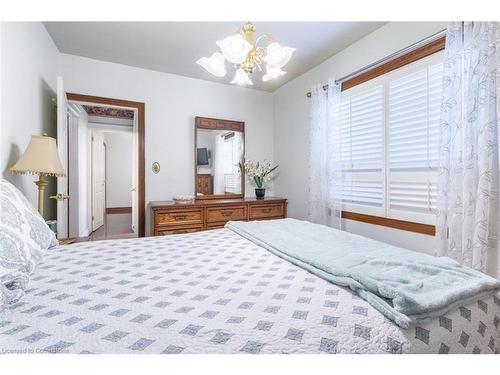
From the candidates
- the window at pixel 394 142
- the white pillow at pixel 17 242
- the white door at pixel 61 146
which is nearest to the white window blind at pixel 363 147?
the window at pixel 394 142

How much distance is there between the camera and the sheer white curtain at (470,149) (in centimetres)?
155

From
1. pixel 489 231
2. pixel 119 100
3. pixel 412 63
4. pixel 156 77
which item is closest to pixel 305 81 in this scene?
pixel 412 63

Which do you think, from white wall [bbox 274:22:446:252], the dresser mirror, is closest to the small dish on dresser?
the dresser mirror

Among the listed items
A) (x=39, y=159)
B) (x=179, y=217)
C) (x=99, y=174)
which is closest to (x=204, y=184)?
(x=179, y=217)

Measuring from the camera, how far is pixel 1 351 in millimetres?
650

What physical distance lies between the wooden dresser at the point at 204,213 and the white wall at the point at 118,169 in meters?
4.50

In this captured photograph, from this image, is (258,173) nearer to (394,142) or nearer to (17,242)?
(394,142)

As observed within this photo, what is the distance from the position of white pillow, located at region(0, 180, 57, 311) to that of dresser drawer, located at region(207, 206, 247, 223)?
1.85 metres

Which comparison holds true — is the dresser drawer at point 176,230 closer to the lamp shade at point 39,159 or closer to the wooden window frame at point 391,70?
the lamp shade at point 39,159

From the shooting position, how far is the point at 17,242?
1024 mm

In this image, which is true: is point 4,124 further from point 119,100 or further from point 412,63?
point 412,63

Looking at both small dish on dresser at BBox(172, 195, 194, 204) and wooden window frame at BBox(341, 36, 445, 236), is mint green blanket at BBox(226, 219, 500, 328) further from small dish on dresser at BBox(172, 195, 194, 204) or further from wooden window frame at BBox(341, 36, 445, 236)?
small dish on dresser at BBox(172, 195, 194, 204)

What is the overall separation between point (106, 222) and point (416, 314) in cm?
641

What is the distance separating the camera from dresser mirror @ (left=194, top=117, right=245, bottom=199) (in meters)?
3.54
